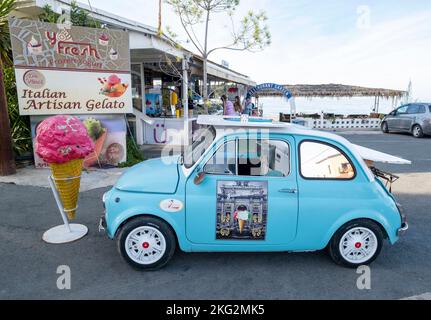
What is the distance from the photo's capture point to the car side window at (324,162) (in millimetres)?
3221

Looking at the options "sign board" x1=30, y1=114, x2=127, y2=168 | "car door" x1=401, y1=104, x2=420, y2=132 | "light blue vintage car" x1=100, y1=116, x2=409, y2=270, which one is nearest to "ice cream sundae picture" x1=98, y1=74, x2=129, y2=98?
"sign board" x1=30, y1=114, x2=127, y2=168

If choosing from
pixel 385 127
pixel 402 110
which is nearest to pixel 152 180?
pixel 402 110

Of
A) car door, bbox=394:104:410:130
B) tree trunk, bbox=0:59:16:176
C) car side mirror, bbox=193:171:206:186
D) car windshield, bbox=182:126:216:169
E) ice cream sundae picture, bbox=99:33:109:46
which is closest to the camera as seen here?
car side mirror, bbox=193:171:206:186

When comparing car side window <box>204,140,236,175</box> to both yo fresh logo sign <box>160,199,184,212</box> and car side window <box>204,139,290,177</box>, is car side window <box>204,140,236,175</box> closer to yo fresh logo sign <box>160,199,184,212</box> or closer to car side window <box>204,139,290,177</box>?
car side window <box>204,139,290,177</box>

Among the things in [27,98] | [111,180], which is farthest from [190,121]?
[27,98]

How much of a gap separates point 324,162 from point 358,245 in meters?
0.98

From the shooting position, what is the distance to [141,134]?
10.9 m

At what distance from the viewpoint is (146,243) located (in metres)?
3.18

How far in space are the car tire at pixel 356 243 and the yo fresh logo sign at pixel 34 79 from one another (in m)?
6.88

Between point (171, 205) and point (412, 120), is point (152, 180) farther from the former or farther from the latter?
point (412, 120)

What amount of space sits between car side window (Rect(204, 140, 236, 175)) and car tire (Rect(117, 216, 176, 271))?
0.77m

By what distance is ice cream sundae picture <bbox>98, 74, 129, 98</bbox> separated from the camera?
7.43 metres

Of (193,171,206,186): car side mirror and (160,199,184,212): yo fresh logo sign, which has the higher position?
(193,171,206,186): car side mirror
